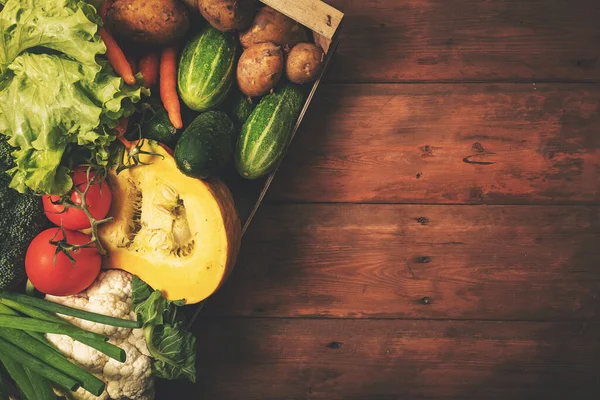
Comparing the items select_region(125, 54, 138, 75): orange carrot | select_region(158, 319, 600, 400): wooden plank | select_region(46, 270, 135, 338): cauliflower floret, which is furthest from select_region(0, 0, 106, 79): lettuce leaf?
select_region(158, 319, 600, 400): wooden plank

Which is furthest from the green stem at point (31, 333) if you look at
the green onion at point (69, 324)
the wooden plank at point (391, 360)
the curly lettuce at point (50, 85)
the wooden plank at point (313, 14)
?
the wooden plank at point (313, 14)

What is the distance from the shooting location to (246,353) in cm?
134

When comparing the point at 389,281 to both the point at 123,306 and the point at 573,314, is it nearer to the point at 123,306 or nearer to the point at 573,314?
the point at 573,314

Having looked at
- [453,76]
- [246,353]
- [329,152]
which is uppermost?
[453,76]

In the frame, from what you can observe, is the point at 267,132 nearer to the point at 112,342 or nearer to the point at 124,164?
the point at 124,164

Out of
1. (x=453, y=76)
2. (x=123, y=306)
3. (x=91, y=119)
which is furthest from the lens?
(x=453, y=76)

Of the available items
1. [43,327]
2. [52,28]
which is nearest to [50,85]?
[52,28]

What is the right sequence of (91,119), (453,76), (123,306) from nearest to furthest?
1. (91,119)
2. (123,306)
3. (453,76)

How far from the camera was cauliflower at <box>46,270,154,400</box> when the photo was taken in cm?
106

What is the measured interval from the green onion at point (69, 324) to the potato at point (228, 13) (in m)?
0.60

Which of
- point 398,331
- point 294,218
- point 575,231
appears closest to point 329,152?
point 294,218

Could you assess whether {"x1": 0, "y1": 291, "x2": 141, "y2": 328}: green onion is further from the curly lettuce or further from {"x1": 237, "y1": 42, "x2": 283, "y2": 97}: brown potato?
{"x1": 237, "y1": 42, "x2": 283, "y2": 97}: brown potato

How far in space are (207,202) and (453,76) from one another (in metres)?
0.64

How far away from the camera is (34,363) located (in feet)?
3.25
